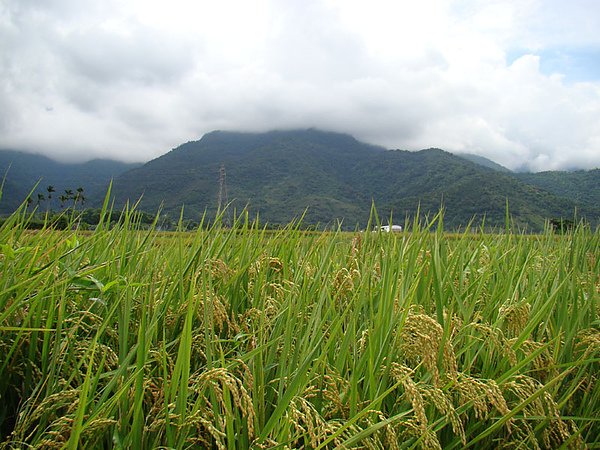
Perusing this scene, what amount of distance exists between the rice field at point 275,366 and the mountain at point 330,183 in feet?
238

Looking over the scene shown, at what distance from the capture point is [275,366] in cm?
160

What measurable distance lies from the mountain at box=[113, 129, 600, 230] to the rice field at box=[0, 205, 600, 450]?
72.5 m

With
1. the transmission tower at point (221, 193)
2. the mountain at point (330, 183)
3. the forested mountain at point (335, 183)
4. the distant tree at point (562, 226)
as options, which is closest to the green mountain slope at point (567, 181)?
the forested mountain at point (335, 183)

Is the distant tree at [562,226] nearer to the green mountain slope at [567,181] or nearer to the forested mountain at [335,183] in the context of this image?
the forested mountain at [335,183]

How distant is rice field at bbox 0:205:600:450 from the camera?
50.9 inches

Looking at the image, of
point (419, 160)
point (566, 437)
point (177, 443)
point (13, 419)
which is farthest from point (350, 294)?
point (419, 160)

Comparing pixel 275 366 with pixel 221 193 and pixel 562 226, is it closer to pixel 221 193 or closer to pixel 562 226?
pixel 221 193

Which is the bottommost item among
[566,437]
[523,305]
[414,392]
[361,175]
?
[566,437]

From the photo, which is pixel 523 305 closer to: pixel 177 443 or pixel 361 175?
pixel 177 443

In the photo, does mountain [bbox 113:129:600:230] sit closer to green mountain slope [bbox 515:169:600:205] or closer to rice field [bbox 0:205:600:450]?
green mountain slope [bbox 515:169:600:205]

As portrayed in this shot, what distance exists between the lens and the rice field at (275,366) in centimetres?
129

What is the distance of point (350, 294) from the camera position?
89.7 inches

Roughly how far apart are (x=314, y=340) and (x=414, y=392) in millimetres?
436

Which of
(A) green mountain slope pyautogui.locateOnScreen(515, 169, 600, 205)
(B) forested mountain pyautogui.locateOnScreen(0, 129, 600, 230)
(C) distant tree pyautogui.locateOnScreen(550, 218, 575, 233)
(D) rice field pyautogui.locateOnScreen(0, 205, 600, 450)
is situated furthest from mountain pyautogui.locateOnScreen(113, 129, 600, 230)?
(D) rice field pyautogui.locateOnScreen(0, 205, 600, 450)
